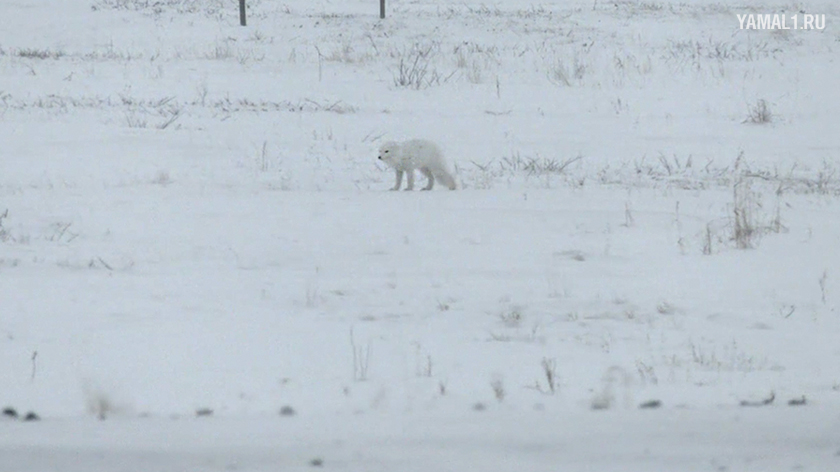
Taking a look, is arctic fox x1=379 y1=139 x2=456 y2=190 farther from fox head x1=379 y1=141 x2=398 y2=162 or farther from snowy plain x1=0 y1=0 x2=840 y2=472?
snowy plain x1=0 y1=0 x2=840 y2=472

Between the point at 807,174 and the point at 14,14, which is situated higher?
the point at 14,14

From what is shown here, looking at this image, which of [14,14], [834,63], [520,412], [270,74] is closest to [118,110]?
[270,74]

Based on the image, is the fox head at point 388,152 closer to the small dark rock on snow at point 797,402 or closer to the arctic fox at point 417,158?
the arctic fox at point 417,158

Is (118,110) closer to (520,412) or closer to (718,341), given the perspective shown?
(718,341)

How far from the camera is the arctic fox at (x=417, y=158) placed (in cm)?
1025

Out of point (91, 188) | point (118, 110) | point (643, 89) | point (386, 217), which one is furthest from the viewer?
point (643, 89)

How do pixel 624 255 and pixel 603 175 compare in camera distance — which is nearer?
pixel 624 255

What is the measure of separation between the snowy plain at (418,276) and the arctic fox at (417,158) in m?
0.16

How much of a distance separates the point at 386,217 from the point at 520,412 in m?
4.93

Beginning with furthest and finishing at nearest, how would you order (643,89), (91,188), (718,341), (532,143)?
(643,89) → (532,143) → (91,188) → (718,341)

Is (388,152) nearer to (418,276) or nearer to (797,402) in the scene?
(418,276)

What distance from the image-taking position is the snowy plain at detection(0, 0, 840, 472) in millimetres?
3758

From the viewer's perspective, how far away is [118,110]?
47.5 feet

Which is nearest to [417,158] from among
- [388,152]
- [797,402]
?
[388,152]
